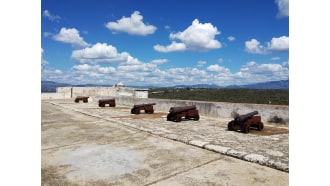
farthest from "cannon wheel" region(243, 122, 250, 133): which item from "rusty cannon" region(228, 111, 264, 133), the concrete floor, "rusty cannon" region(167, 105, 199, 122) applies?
"rusty cannon" region(167, 105, 199, 122)

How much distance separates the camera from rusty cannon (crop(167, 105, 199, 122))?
826 centimetres

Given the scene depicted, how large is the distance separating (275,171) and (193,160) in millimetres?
1087

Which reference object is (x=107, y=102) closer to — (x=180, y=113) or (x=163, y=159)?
(x=180, y=113)

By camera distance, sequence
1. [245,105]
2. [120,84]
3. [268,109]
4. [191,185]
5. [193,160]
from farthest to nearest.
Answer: [120,84] → [245,105] → [268,109] → [193,160] → [191,185]

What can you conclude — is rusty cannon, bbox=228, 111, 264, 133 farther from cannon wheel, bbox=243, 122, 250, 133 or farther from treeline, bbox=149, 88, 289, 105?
treeline, bbox=149, 88, 289, 105

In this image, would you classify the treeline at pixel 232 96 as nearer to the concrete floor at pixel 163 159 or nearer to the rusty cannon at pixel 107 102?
the rusty cannon at pixel 107 102

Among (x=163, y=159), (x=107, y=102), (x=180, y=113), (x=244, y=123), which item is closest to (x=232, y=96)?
(x=107, y=102)

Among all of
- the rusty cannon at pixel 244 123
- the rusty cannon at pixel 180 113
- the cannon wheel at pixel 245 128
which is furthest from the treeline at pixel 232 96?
the cannon wheel at pixel 245 128

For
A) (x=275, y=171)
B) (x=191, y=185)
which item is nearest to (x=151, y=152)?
(x=191, y=185)

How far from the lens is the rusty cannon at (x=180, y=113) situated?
325 inches

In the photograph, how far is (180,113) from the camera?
329 inches

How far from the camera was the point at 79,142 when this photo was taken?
16.9 ft
